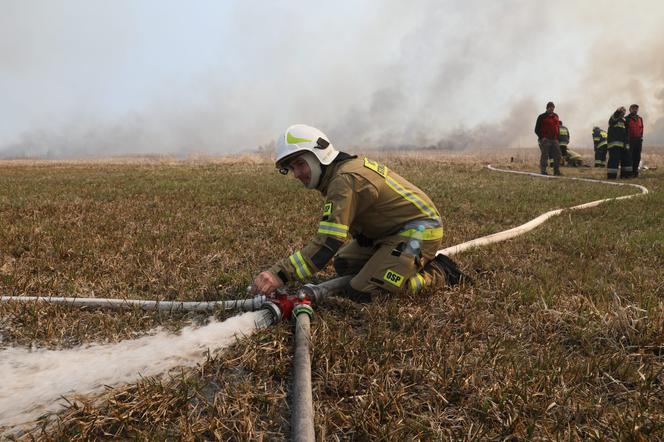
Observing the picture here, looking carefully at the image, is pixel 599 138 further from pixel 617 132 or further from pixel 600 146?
pixel 617 132

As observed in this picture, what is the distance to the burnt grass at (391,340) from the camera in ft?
6.70

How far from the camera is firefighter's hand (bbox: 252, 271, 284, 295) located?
3.10m

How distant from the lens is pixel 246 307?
3.27 metres

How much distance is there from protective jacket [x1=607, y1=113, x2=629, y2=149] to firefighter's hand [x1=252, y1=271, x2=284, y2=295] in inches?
561

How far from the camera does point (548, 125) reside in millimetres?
15523

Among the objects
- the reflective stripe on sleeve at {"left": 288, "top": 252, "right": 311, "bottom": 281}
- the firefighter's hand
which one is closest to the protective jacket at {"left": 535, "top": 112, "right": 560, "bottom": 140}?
the reflective stripe on sleeve at {"left": 288, "top": 252, "right": 311, "bottom": 281}

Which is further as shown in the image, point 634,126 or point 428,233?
point 634,126

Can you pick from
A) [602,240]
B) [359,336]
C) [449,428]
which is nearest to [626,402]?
[449,428]

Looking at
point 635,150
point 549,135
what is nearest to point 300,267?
point 549,135

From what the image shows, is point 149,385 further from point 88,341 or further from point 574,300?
point 574,300

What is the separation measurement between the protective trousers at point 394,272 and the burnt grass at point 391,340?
0.15m

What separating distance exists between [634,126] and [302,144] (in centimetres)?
1515

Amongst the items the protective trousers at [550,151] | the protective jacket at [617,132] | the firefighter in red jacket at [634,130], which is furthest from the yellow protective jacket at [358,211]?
the firefighter in red jacket at [634,130]

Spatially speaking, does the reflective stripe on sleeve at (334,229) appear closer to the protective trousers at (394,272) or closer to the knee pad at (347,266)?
the protective trousers at (394,272)
